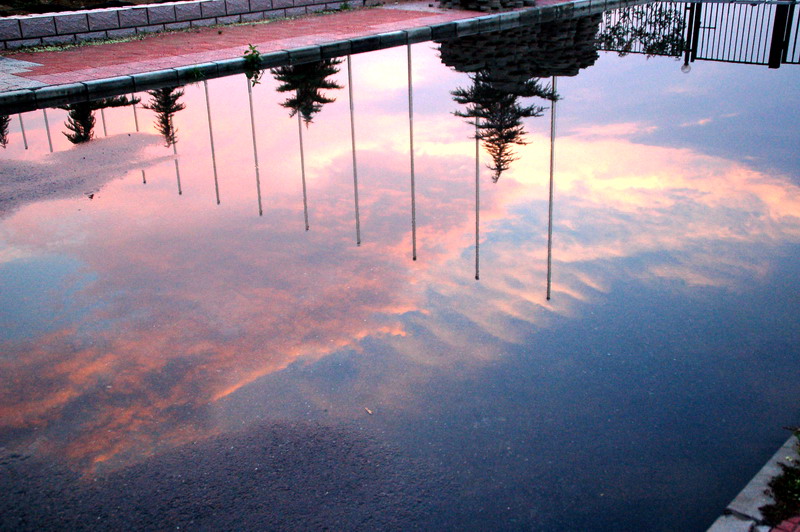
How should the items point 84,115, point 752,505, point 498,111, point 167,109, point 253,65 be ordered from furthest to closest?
point 253,65
point 498,111
point 167,109
point 84,115
point 752,505

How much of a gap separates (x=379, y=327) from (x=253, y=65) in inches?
302

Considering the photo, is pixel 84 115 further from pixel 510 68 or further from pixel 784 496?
pixel 784 496

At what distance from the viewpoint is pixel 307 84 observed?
41.2 feet

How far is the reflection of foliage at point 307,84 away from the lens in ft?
38.8

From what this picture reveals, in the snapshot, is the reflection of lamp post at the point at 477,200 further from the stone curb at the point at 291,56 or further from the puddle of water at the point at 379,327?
the stone curb at the point at 291,56

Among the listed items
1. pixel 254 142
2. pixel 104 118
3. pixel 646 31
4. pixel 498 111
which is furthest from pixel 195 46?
pixel 646 31

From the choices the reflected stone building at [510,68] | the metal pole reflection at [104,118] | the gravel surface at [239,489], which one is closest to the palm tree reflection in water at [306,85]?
the reflected stone building at [510,68]

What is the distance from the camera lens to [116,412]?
17.7 ft

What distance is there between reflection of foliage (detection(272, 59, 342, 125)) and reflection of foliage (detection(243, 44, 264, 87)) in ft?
0.93

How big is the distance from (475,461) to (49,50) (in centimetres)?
1204

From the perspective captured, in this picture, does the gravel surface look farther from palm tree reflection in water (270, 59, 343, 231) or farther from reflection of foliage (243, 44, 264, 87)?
reflection of foliage (243, 44, 264, 87)

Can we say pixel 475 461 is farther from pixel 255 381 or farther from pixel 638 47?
pixel 638 47

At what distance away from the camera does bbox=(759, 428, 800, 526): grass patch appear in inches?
160

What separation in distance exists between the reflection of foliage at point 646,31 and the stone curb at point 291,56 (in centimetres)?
74
